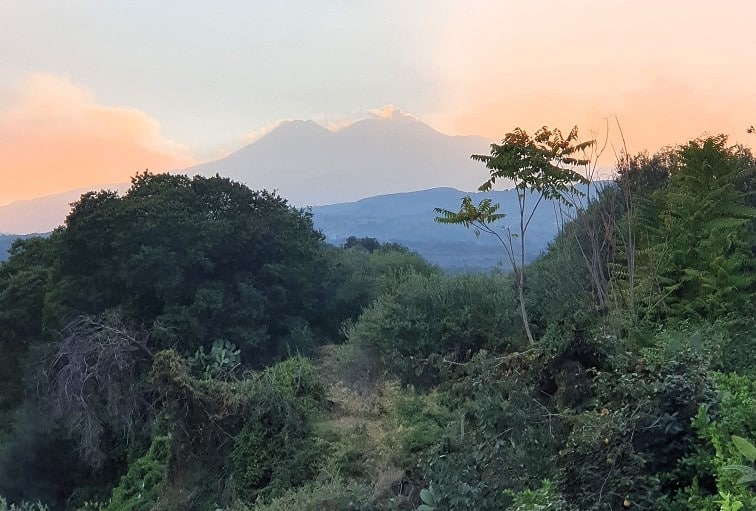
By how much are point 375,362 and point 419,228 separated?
72.7 metres

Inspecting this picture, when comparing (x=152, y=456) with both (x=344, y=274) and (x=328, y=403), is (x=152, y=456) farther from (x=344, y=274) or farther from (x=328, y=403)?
(x=344, y=274)

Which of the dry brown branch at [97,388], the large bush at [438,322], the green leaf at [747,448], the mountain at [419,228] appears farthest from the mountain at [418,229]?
the green leaf at [747,448]

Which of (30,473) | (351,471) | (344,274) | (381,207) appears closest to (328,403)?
(351,471)

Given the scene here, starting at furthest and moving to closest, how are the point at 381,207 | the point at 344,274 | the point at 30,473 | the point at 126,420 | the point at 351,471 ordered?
the point at 381,207
the point at 344,274
the point at 30,473
the point at 126,420
the point at 351,471

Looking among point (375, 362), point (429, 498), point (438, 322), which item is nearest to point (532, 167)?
point (438, 322)

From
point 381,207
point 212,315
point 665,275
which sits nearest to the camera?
point 665,275

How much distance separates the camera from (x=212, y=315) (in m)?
12.8

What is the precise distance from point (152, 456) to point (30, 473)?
409 centimetres

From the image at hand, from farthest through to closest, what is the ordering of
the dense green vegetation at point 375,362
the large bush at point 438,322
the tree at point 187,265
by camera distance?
the tree at point 187,265 < the large bush at point 438,322 < the dense green vegetation at point 375,362

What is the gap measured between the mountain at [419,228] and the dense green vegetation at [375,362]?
1962 centimetres

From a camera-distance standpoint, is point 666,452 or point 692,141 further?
point 692,141

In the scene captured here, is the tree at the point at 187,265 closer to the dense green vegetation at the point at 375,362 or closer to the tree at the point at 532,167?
the dense green vegetation at the point at 375,362

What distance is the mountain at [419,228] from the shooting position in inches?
1787

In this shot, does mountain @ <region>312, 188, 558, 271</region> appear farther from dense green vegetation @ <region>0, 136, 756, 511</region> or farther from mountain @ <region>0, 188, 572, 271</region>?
dense green vegetation @ <region>0, 136, 756, 511</region>
